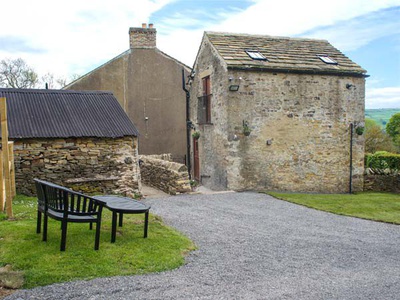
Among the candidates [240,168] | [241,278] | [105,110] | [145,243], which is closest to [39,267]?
[145,243]

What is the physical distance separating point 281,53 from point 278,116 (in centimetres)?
297

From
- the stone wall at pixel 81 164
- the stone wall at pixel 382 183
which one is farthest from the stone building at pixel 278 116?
the stone wall at pixel 81 164

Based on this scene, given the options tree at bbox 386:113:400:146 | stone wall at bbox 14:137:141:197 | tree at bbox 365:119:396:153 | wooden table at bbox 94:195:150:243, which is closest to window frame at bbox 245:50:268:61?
stone wall at bbox 14:137:141:197

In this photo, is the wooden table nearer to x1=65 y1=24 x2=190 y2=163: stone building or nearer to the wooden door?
the wooden door

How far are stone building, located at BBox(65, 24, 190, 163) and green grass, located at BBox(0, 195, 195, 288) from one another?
13689 mm

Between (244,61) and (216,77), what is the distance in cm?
141

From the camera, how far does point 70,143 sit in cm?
1121

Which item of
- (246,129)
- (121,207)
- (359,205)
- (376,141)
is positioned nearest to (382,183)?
(359,205)

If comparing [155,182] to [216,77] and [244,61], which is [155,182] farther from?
[244,61]

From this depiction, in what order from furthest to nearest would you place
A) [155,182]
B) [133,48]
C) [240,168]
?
1. [133,48]
2. [155,182]
3. [240,168]

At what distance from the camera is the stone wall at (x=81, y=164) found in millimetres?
10727

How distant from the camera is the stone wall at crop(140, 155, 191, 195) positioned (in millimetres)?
13039

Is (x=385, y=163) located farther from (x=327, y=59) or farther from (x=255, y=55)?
(x=255, y=55)

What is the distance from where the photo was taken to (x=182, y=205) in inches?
424
